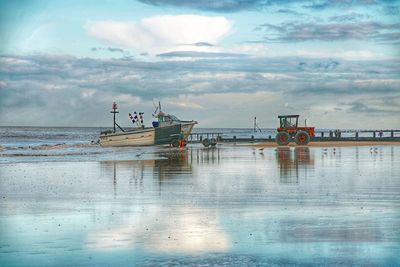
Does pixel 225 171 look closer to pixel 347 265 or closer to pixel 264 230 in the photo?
pixel 264 230

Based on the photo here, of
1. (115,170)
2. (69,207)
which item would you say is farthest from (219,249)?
(115,170)

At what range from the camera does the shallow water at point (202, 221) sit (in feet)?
32.4

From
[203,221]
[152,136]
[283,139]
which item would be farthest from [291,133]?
[203,221]

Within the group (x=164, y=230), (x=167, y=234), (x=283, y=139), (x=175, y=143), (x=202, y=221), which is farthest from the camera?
(x=175, y=143)

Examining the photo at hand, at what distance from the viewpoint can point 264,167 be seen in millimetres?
29641

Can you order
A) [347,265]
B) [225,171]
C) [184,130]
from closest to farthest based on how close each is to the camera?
[347,265] < [225,171] < [184,130]

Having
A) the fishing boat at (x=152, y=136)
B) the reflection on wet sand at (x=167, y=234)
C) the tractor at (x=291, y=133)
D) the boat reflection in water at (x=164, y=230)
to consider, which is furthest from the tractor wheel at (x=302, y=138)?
the reflection on wet sand at (x=167, y=234)

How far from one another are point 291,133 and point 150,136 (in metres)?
13.2

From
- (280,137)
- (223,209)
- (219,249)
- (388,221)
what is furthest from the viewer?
(280,137)

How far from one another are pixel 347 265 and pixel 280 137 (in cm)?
5096

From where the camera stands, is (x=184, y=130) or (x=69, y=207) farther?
(x=184, y=130)

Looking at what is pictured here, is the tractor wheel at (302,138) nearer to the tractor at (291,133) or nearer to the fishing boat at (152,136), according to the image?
the tractor at (291,133)

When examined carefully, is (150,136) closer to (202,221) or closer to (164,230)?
(202,221)

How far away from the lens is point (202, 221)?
13.2m
